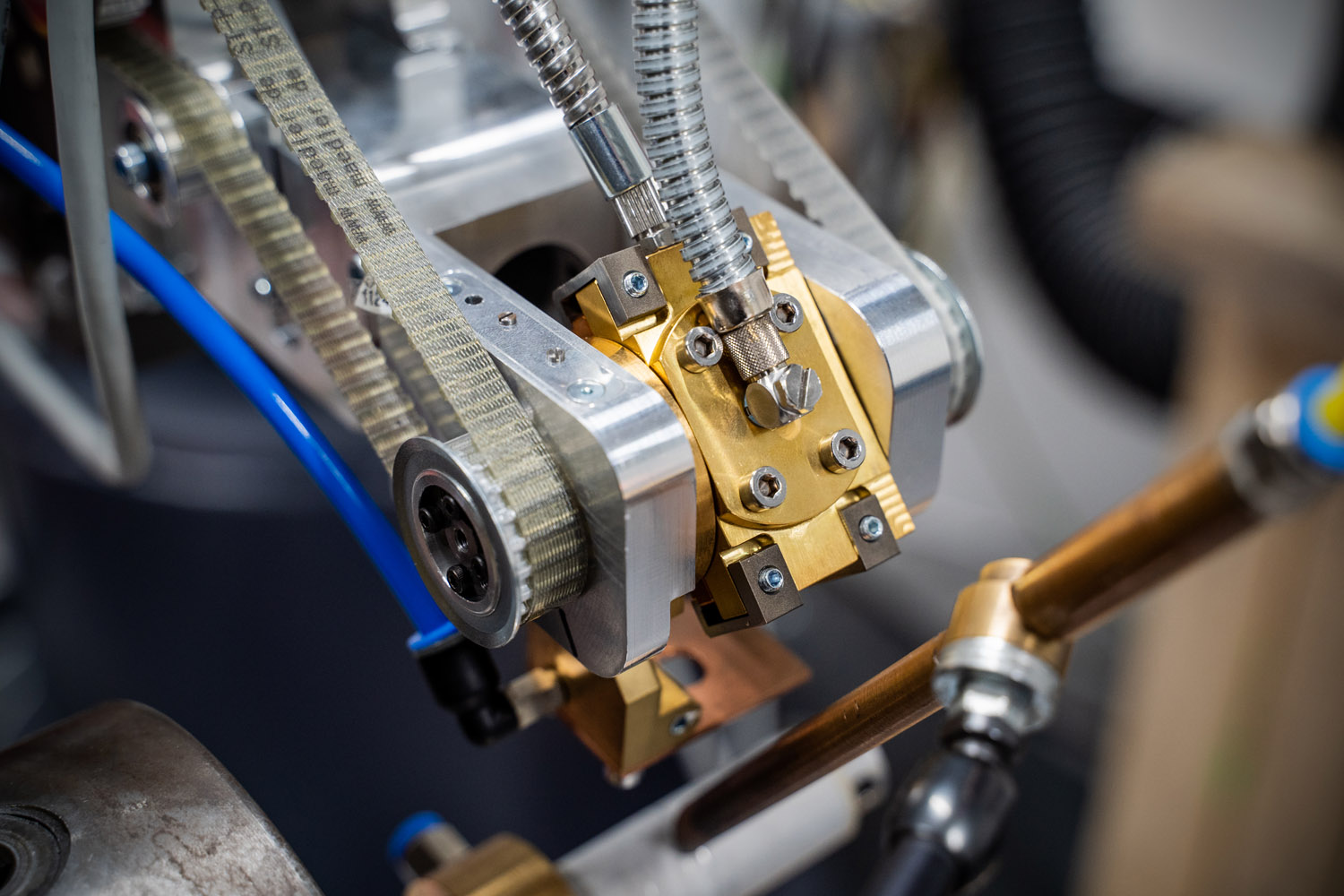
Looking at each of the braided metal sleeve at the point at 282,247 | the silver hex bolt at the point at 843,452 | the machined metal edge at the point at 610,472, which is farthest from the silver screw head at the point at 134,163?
the silver hex bolt at the point at 843,452

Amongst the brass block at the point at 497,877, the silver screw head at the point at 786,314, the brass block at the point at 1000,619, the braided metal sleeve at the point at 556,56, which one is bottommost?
the brass block at the point at 497,877

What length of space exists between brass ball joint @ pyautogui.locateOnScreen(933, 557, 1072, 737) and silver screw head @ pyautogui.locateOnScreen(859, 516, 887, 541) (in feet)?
0.19

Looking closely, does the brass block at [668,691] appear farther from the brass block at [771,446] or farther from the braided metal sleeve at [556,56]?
the braided metal sleeve at [556,56]

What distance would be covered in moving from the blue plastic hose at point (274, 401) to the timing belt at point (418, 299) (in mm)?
36

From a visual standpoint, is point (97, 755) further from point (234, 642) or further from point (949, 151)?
point (949, 151)

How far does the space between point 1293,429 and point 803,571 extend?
0.51 feet

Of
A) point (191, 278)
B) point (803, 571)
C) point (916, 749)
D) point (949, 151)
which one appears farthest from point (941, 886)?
point (949, 151)

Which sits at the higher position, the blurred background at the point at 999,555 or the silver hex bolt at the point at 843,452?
the silver hex bolt at the point at 843,452

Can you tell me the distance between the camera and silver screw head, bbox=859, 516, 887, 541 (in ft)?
1.10

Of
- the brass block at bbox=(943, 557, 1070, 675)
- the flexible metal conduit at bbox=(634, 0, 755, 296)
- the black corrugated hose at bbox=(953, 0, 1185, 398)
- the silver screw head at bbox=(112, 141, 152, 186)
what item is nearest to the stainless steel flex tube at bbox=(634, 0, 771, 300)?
the flexible metal conduit at bbox=(634, 0, 755, 296)

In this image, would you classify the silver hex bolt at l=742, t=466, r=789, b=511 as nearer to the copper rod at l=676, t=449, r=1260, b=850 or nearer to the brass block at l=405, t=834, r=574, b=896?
the copper rod at l=676, t=449, r=1260, b=850

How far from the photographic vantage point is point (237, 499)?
577mm

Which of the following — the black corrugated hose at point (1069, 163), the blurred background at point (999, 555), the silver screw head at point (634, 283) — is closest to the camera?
the silver screw head at point (634, 283)

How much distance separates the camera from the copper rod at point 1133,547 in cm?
22
